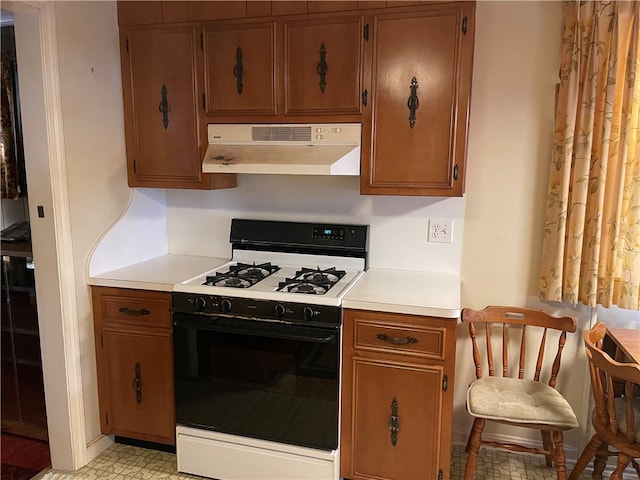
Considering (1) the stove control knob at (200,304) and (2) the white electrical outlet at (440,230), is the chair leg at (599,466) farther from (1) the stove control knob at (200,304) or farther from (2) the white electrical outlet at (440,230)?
(1) the stove control knob at (200,304)

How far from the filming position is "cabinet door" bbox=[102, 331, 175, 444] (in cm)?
238

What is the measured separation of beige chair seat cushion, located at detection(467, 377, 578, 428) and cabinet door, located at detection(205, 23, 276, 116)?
160cm

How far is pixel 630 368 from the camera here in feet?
5.37

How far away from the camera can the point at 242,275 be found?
95.4 inches

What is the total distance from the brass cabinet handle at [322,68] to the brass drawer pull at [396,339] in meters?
1.14

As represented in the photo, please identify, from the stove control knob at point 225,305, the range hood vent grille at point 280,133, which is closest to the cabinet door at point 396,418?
the stove control knob at point 225,305

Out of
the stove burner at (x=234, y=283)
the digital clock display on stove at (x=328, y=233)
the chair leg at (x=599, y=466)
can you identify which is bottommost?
the chair leg at (x=599, y=466)

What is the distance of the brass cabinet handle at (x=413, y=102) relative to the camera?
213 centimetres

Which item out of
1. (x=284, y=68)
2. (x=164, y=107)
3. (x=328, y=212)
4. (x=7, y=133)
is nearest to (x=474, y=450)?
(x=328, y=212)

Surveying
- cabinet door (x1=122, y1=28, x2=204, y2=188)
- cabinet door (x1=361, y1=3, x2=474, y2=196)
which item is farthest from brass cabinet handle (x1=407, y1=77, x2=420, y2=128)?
cabinet door (x1=122, y1=28, x2=204, y2=188)

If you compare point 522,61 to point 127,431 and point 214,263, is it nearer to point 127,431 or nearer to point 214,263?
point 214,263

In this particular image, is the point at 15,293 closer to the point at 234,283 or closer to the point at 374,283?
the point at 234,283

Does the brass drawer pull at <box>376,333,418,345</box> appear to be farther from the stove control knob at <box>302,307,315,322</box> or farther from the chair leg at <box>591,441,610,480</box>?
the chair leg at <box>591,441,610,480</box>

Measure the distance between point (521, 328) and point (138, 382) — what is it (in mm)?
1955
